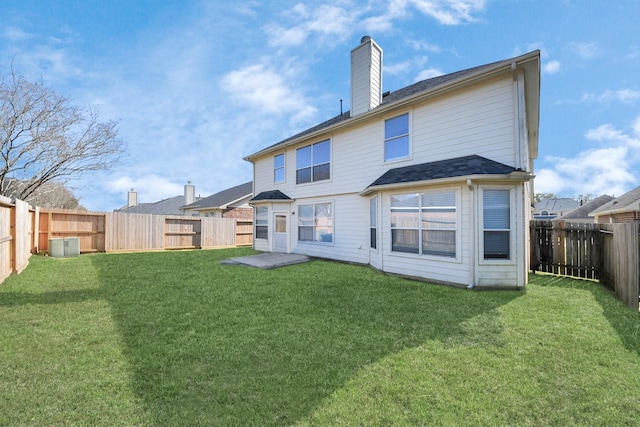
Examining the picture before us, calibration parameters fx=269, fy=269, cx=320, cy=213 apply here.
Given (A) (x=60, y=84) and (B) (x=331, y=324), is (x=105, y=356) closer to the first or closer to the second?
(B) (x=331, y=324)

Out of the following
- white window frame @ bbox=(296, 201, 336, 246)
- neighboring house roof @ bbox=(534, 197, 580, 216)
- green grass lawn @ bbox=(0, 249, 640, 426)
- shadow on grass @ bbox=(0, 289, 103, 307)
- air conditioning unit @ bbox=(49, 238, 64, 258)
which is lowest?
green grass lawn @ bbox=(0, 249, 640, 426)

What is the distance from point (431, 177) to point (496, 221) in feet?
5.85

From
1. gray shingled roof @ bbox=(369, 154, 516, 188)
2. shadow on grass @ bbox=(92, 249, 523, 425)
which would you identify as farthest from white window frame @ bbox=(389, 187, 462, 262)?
shadow on grass @ bbox=(92, 249, 523, 425)

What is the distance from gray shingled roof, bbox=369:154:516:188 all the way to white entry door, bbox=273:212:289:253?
5468 mm

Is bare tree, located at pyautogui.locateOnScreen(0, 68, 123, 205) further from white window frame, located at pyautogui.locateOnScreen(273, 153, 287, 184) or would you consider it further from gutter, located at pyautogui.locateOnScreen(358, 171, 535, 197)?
gutter, located at pyautogui.locateOnScreen(358, 171, 535, 197)

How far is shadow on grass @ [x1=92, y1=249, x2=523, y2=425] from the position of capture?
2.40 m

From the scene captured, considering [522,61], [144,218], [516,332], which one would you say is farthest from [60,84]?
[516,332]

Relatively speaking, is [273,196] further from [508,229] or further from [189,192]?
[189,192]

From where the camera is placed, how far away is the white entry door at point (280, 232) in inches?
477

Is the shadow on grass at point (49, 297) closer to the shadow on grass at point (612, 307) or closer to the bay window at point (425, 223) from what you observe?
the bay window at point (425, 223)

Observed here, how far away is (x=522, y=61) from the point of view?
600 centimetres

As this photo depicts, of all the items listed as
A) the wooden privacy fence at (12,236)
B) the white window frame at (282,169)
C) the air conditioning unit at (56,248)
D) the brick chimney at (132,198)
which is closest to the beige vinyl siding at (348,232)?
the white window frame at (282,169)

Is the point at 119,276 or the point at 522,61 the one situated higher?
the point at 522,61

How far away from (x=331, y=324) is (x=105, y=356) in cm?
283
